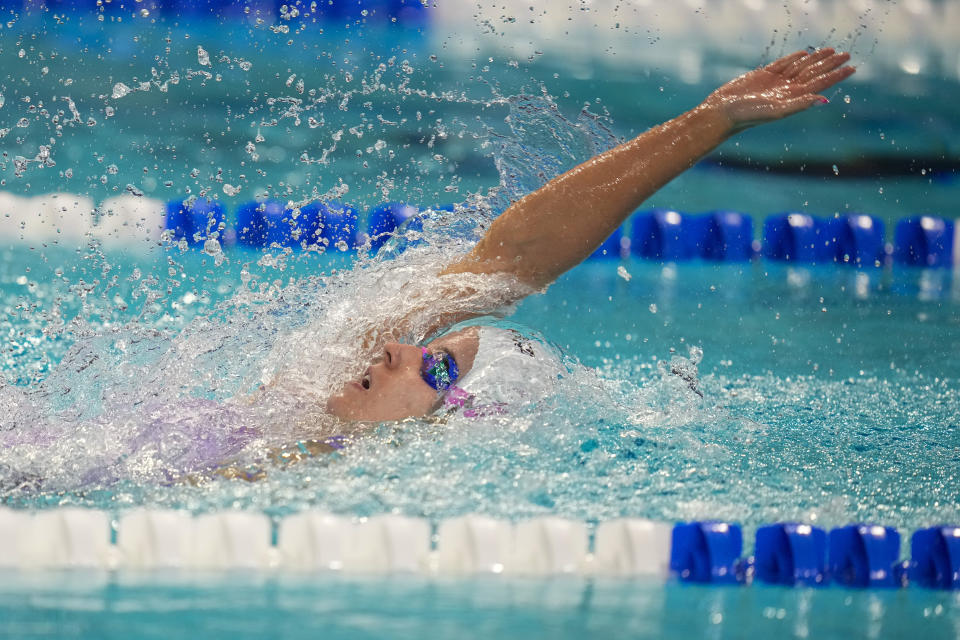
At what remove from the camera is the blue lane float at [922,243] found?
13.4 ft

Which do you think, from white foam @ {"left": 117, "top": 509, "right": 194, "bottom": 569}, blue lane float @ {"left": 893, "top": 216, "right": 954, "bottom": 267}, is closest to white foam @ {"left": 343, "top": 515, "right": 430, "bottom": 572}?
white foam @ {"left": 117, "top": 509, "right": 194, "bottom": 569}

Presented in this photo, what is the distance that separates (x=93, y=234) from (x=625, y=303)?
6.48 ft

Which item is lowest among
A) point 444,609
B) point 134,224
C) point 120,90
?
point 444,609

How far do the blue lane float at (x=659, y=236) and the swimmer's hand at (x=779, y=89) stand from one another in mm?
2093

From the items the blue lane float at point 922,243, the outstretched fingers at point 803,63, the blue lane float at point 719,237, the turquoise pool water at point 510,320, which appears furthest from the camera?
the blue lane float at point 922,243

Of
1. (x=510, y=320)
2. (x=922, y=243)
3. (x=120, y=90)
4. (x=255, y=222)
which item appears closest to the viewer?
(x=510, y=320)

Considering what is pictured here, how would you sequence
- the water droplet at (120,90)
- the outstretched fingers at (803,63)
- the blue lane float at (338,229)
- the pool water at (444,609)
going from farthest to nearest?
1. the blue lane float at (338,229)
2. the water droplet at (120,90)
3. the outstretched fingers at (803,63)
4. the pool water at (444,609)

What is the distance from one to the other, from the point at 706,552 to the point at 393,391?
583 millimetres

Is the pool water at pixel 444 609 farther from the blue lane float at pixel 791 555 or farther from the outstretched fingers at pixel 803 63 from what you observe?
the outstretched fingers at pixel 803 63

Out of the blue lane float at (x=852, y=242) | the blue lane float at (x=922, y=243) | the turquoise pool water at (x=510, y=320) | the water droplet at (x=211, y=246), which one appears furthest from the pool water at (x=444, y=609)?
the blue lane float at (x=922, y=243)

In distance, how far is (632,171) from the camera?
1.88m

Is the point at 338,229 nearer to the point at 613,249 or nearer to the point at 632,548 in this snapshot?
the point at 613,249

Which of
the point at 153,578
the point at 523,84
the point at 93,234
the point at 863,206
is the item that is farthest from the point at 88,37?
the point at 153,578

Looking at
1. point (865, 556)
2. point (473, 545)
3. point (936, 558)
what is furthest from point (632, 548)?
point (936, 558)
